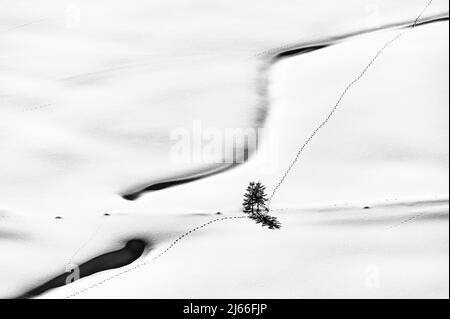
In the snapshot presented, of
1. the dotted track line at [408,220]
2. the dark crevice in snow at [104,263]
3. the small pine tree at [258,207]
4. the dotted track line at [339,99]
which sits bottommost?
the dark crevice in snow at [104,263]

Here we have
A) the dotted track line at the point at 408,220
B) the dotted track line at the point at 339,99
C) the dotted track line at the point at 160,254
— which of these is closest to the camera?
the dotted track line at the point at 160,254

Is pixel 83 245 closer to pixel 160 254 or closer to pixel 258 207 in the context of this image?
pixel 160 254

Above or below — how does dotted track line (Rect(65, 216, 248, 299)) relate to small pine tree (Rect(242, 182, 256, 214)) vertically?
below

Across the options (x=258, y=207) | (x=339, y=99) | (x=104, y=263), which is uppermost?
(x=339, y=99)

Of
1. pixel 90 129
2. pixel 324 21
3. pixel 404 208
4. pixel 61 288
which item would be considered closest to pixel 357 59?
pixel 324 21

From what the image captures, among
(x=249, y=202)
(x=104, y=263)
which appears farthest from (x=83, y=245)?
(x=249, y=202)

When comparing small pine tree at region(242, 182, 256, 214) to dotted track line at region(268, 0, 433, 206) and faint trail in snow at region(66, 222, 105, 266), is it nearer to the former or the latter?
dotted track line at region(268, 0, 433, 206)

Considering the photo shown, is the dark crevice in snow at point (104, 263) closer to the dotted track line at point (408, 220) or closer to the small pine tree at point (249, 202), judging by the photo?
the small pine tree at point (249, 202)

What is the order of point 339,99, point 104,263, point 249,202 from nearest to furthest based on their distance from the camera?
1. point 104,263
2. point 249,202
3. point 339,99

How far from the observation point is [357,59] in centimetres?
194

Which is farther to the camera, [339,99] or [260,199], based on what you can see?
[339,99]

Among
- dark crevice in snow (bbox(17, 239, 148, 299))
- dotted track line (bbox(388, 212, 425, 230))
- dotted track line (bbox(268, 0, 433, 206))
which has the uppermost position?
dotted track line (bbox(268, 0, 433, 206))

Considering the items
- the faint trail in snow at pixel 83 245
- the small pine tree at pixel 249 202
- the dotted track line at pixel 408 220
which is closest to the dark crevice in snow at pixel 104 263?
the faint trail in snow at pixel 83 245

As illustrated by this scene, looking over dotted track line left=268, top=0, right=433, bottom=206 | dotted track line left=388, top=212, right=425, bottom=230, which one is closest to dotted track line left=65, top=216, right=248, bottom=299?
dotted track line left=268, top=0, right=433, bottom=206
